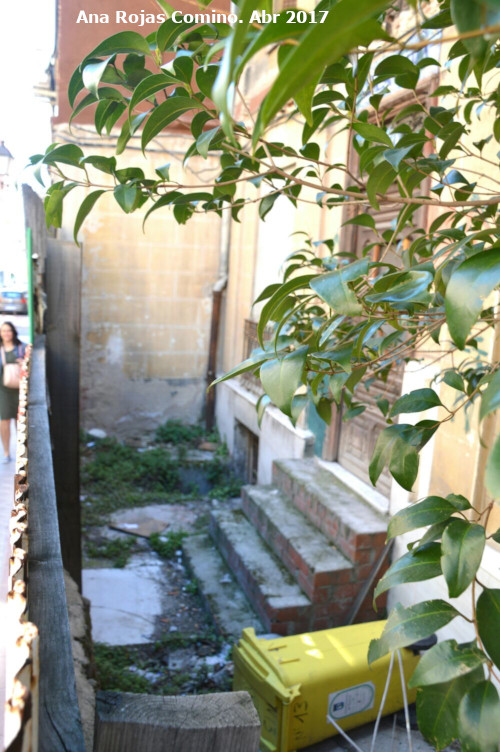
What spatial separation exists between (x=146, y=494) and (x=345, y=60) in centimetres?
768

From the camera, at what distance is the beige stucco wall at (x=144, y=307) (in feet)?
32.7

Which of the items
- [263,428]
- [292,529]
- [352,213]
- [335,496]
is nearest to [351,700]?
[292,529]

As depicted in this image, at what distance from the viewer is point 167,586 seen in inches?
245

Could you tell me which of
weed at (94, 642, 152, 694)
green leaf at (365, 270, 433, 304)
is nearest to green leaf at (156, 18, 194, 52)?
green leaf at (365, 270, 433, 304)

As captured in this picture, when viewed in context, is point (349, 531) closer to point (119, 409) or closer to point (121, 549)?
point (121, 549)

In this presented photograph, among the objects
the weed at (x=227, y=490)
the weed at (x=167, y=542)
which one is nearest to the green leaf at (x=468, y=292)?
the weed at (x=167, y=542)

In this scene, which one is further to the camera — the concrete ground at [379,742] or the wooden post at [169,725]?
the concrete ground at [379,742]

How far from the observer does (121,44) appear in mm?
1189

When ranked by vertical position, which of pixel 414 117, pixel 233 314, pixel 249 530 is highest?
pixel 414 117

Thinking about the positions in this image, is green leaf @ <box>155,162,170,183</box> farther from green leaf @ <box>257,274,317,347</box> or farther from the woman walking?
the woman walking

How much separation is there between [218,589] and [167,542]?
1.41m

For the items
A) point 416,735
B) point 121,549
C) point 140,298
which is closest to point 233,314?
point 140,298

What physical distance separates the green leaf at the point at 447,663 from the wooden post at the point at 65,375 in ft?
12.4

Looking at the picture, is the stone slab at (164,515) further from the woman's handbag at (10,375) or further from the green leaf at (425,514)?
the green leaf at (425,514)
